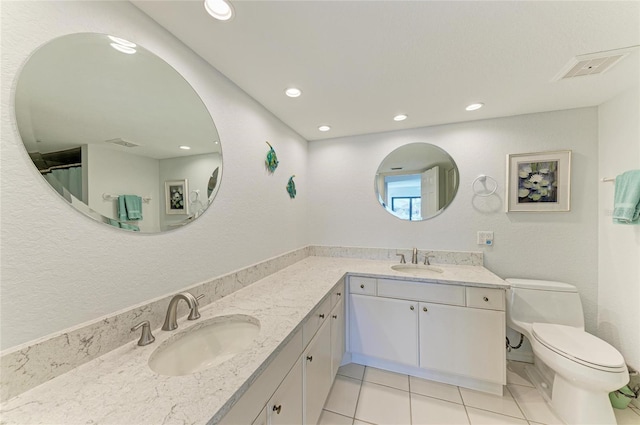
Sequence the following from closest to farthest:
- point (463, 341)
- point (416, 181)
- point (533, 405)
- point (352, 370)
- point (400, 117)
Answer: point (533, 405)
point (463, 341)
point (352, 370)
point (400, 117)
point (416, 181)

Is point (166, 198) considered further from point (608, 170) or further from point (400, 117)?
point (608, 170)

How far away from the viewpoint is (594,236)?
187 cm

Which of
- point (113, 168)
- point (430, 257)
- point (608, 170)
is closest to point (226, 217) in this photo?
point (113, 168)

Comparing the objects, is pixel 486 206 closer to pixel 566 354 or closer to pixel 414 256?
pixel 414 256

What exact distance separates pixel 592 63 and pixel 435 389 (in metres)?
2.48

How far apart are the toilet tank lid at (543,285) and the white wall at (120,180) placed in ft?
8.86

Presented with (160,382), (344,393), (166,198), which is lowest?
(344,393)

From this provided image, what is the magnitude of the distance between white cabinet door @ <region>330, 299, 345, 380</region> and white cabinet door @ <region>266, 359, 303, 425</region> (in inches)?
21.8

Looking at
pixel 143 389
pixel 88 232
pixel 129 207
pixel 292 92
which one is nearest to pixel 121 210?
pixel 129 207

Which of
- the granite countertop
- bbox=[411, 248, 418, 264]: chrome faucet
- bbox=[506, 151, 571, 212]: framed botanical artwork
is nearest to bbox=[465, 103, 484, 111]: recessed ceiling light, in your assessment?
bbox=[506, 151, 571, 212]: framed botanical artwork

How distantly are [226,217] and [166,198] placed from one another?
39 centimetres

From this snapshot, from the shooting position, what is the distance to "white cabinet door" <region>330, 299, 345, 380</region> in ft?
5.35

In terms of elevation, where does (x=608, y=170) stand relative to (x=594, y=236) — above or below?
above

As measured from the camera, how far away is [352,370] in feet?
6.36
